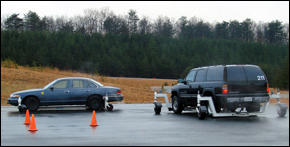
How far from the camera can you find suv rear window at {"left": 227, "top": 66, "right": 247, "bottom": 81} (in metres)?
13.7

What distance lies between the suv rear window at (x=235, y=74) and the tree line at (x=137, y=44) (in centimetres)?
7278

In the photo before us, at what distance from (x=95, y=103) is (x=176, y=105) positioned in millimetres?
4238

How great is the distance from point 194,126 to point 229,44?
109 meters

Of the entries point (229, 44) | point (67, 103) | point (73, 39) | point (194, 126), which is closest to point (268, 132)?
point (194, 126)

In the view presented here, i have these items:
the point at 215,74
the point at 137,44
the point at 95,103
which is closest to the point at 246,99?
the point at 215,74

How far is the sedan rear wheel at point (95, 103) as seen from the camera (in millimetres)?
18328

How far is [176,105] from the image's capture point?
1681 centimetres

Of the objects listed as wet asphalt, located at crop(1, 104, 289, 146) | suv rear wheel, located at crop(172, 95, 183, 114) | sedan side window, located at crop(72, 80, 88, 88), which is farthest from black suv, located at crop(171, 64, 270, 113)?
sedan side window, located at crop(72, 80, 88, 88)

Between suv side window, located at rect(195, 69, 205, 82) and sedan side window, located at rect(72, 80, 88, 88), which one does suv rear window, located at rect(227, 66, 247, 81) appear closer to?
suv side window, located at rect(195, 69, 205, 82)

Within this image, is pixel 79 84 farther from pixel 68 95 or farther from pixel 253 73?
pixel 253 73

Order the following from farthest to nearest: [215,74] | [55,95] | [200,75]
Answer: [55,95]
[200,75]
[215,74]

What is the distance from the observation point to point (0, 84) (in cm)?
2875

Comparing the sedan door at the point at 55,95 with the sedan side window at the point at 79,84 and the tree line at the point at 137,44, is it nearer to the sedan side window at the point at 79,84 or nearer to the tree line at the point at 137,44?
the sedan side window at the point at 79,84

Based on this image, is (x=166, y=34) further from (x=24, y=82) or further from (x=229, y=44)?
(x=24, y=82)
